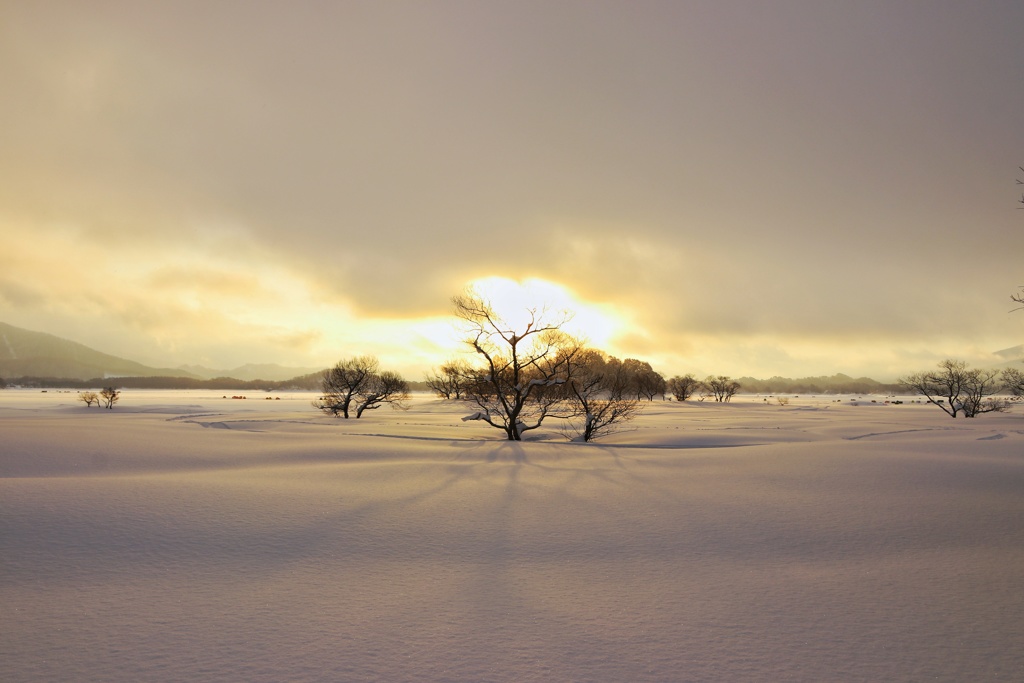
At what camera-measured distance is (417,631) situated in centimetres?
485

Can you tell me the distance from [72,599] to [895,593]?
8211 mm

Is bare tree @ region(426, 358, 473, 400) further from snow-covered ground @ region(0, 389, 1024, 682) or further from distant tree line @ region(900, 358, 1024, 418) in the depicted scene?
distant tree line @ region(900, 358, 1024, 418)

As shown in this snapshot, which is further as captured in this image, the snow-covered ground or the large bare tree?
the large bare tree

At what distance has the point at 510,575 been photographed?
20.5 ft

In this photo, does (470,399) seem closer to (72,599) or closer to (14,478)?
(14,478)

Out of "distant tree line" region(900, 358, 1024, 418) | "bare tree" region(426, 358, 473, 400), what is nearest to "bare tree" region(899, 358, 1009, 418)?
"distant tree line" region(900, 358, 1024, 418)

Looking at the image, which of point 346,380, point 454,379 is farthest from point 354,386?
point 454,379

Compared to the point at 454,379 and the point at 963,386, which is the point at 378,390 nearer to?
the point at 454,379

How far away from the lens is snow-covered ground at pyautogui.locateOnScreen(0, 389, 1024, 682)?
442cm

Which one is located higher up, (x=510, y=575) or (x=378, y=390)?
(x=378, y=390)

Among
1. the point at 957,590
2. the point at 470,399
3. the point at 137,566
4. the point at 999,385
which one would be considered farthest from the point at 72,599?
the point at 999,385

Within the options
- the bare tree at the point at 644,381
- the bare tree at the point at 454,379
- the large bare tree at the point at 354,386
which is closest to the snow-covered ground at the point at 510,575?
the bare tree at the point at 454,379

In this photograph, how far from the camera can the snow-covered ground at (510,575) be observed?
14.5 ft

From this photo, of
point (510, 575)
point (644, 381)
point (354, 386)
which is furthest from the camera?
point (644, 381)
